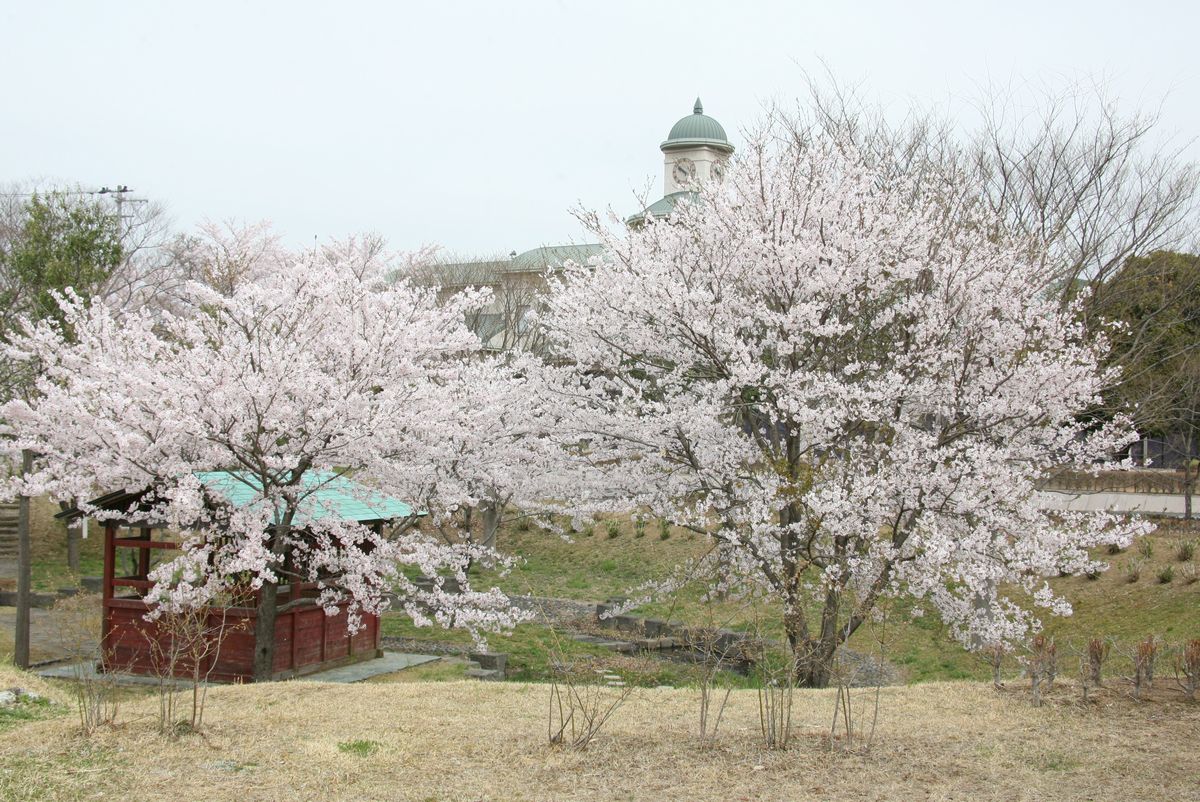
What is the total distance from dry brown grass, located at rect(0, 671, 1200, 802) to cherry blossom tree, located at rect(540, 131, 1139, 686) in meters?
2.55

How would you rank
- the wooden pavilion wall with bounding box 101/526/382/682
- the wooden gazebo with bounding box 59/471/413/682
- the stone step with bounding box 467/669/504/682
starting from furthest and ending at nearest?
the stone step with bounding box 467/669/504/682 → the wooden pavilion wall with bounding box 101/526/382/682 → the wooden gazebo with bounding box 59/471/413/682

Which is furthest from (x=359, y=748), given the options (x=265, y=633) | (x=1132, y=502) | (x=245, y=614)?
(x=1132, y=502)

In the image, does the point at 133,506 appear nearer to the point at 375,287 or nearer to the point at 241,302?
the point at 241,302

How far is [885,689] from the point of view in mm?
9828

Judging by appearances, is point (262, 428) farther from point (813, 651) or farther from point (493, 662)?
point (813, 651)

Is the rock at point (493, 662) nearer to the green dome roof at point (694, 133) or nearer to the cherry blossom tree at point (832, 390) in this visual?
the cherry blossom tree at point (832, 390)

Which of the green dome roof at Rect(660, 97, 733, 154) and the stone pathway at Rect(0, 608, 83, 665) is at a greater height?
the green dome roof at Rect(660, 97, 733, 154)

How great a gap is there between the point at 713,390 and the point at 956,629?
391cm

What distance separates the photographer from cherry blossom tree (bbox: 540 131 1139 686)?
35.8ft

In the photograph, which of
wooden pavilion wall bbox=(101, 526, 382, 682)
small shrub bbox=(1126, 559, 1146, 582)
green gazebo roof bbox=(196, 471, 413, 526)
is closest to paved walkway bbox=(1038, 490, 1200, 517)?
small shrub bbox=(1126, 559, 1146, 582)

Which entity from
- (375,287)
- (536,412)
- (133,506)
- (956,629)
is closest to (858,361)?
(956,629)

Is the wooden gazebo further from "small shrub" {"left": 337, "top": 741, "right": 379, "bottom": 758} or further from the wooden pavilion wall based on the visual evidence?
"small shrub" {"left": 337, "top": 741, "right": 379, "bottom": 758}

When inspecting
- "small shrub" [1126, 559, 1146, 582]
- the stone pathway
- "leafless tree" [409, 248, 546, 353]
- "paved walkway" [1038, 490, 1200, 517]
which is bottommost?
the stone pathway

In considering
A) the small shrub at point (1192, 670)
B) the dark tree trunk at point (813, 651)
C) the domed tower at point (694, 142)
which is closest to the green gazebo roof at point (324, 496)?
the dark tree trunk at point (813, 651)
